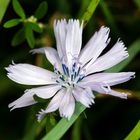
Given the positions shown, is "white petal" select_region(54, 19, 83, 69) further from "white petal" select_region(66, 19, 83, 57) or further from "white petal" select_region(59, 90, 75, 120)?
"white petal" select_region(59, 90, 75, 120)

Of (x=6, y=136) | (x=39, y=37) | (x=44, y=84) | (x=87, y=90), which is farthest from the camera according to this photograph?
(x=39, y=37)

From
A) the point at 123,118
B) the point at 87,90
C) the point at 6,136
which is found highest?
the point at 87,90

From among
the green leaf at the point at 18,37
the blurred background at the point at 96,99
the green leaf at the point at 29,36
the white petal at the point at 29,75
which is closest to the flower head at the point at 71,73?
the white petal at the point at 29,75

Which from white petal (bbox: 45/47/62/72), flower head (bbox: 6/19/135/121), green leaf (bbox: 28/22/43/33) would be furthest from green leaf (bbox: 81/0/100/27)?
green leaf (bbox: 28/22/43/33)

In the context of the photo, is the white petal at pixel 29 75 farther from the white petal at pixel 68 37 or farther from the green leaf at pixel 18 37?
the green leaf at pixel 18 37

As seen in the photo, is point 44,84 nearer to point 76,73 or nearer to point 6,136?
point 76,73

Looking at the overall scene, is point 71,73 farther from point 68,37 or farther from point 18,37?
point 18,37

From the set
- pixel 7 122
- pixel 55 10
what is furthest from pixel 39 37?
pixel 7 122
